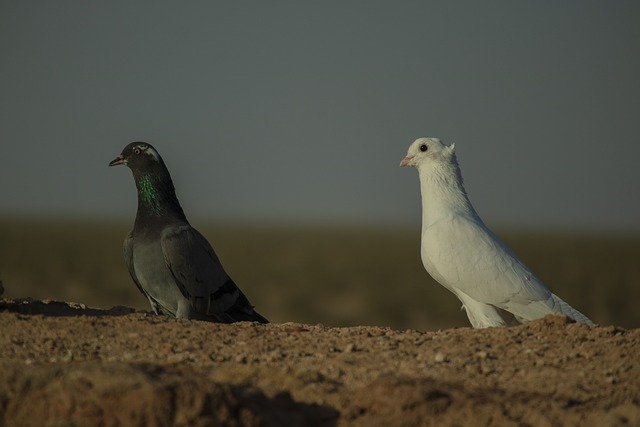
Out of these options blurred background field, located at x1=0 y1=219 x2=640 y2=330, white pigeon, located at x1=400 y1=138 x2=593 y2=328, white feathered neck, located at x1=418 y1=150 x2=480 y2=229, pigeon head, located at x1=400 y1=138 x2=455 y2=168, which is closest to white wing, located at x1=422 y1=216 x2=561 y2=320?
white pigeon, located at x1=400 y1=138 x2=593 y2=328

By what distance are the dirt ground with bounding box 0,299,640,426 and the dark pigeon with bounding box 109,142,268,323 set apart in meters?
1.84

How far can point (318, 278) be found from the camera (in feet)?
203

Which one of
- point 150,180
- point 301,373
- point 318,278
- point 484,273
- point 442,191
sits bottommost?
point 301,373

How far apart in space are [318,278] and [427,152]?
164 feet

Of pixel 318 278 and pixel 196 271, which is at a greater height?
pixel 318 278

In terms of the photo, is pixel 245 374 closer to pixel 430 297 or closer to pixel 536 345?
pixel 536 345

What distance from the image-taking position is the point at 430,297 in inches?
1940

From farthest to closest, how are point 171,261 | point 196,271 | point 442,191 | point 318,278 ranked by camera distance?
point 318,278 < point 442,191 < point 196,271 < point 171,261

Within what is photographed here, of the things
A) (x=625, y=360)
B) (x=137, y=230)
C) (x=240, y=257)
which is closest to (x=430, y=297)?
(x=240, y=257)

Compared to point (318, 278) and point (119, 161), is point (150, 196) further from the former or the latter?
point (318, 278)

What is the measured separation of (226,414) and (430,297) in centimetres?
4404

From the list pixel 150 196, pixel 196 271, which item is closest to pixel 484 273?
pixel 196 271

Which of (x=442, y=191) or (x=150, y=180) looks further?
(x=150, y=180)

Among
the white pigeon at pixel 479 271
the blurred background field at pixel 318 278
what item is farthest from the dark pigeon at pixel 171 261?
the blurred background field at pixel 318 278
